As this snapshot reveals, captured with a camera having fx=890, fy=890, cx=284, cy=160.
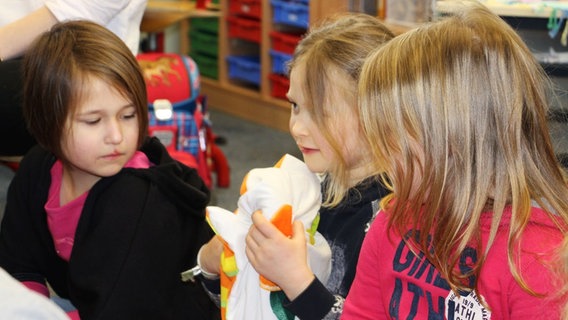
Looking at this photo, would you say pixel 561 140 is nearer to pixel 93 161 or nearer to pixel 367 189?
pixel 367 189

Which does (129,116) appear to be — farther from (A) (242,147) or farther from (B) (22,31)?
(A) (242,147)

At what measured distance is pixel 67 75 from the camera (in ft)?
4.97

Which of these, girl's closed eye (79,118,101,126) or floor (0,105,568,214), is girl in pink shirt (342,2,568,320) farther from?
floor (0,105,568,214)

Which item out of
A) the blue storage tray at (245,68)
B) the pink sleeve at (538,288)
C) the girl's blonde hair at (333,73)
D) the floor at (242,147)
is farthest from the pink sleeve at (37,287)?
the blue storage tray at (245,68)

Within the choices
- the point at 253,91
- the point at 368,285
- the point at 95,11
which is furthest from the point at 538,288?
the point at 253,91

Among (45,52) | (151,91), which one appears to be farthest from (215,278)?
(151,91)

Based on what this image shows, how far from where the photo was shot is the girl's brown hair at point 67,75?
4.98 feet

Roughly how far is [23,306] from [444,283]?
1.74 ft

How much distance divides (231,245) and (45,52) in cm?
50

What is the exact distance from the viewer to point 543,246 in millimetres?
1032

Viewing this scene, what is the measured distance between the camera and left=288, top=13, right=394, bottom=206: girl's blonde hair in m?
1.37

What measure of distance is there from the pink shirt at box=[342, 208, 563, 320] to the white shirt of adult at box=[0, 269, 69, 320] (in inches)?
19.0

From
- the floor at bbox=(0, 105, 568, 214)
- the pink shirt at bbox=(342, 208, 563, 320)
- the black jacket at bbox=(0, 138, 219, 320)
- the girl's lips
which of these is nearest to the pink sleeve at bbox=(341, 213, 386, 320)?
the pink shirt at bbox=(342, 208, 563, 320)

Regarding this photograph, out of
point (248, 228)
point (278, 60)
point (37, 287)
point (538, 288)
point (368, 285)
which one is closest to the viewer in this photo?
point (538, 288)
